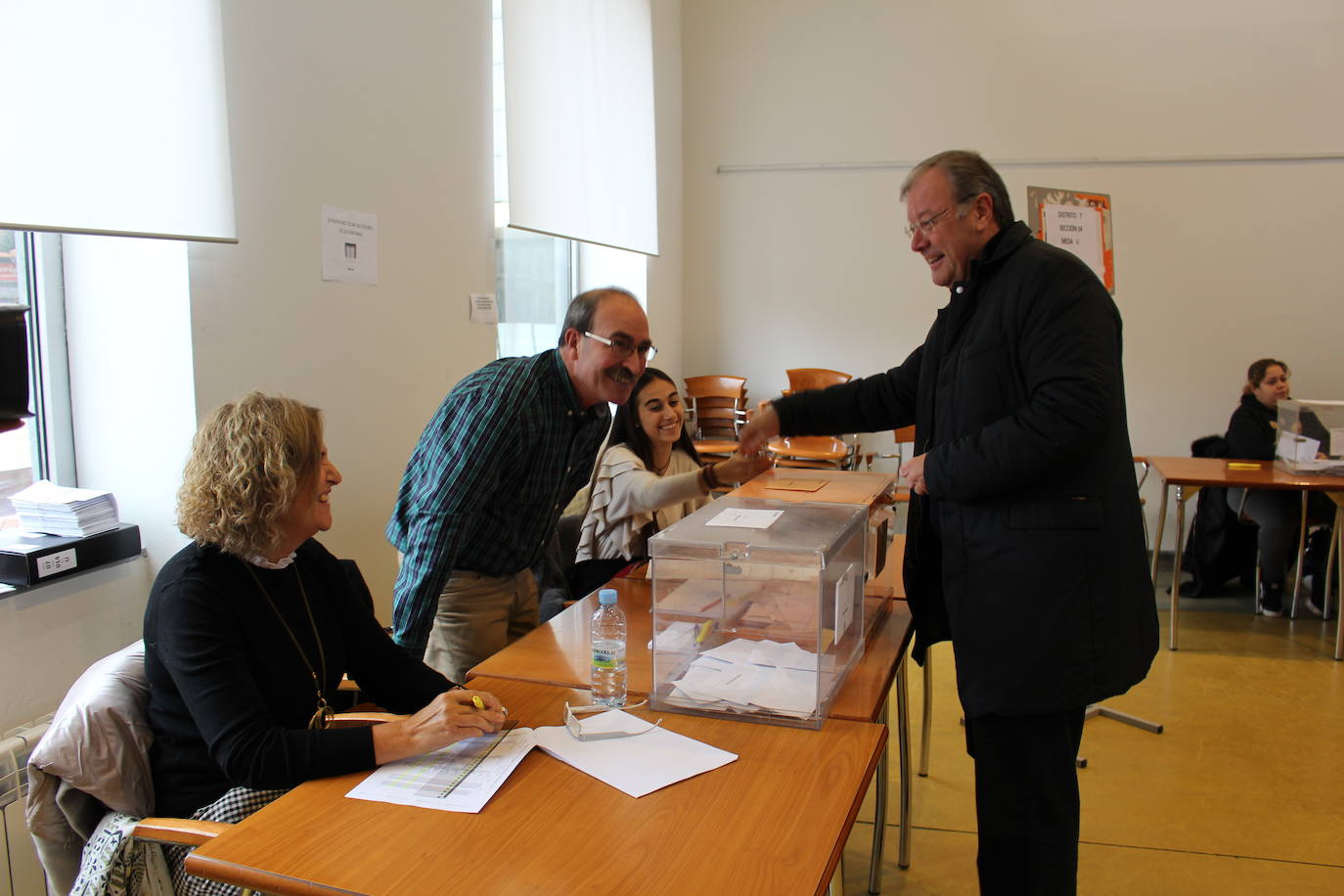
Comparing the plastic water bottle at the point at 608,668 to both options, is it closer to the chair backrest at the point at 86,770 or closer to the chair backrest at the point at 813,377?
the chair backrest at the point at 86,770

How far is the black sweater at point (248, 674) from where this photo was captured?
1.49 meters

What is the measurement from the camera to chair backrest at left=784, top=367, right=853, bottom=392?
677 cm

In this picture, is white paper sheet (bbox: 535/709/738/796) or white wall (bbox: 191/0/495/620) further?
white wall (bbox: 191/0/495/620)

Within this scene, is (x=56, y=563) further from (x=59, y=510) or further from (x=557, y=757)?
(x=557, y=757)

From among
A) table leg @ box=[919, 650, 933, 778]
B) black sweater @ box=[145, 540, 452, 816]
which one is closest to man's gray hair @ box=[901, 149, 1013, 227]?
black sweater @ box=[145, 540, 452, 816]

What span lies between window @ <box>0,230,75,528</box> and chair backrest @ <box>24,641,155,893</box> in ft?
3.11

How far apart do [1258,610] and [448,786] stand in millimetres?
5094

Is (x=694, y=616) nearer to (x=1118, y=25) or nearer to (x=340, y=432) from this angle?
(x=340, y=432)

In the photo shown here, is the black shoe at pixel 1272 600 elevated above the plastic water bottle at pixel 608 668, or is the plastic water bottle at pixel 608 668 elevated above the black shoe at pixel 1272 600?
the plastic water bottle at pixel 608 668

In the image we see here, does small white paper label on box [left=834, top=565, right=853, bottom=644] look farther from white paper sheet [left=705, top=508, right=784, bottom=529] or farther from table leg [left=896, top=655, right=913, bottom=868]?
table leg [left=896, top=655, right=913, bottom=868]

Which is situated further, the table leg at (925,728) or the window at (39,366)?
the table leg at (925,728)

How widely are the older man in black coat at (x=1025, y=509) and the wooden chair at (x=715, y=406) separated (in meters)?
4.85

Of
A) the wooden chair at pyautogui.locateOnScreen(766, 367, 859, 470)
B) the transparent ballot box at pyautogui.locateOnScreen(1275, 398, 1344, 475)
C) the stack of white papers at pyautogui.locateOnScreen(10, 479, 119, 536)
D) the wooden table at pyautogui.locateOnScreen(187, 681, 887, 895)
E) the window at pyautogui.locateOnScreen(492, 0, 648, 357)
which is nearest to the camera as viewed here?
the wooden table at pyautogui.locateOnScreen(187, 681, 887, 895)

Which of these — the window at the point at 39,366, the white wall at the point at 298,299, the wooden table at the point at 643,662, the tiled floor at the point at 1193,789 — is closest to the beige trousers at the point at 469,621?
the wooden table at the point at 643,662
